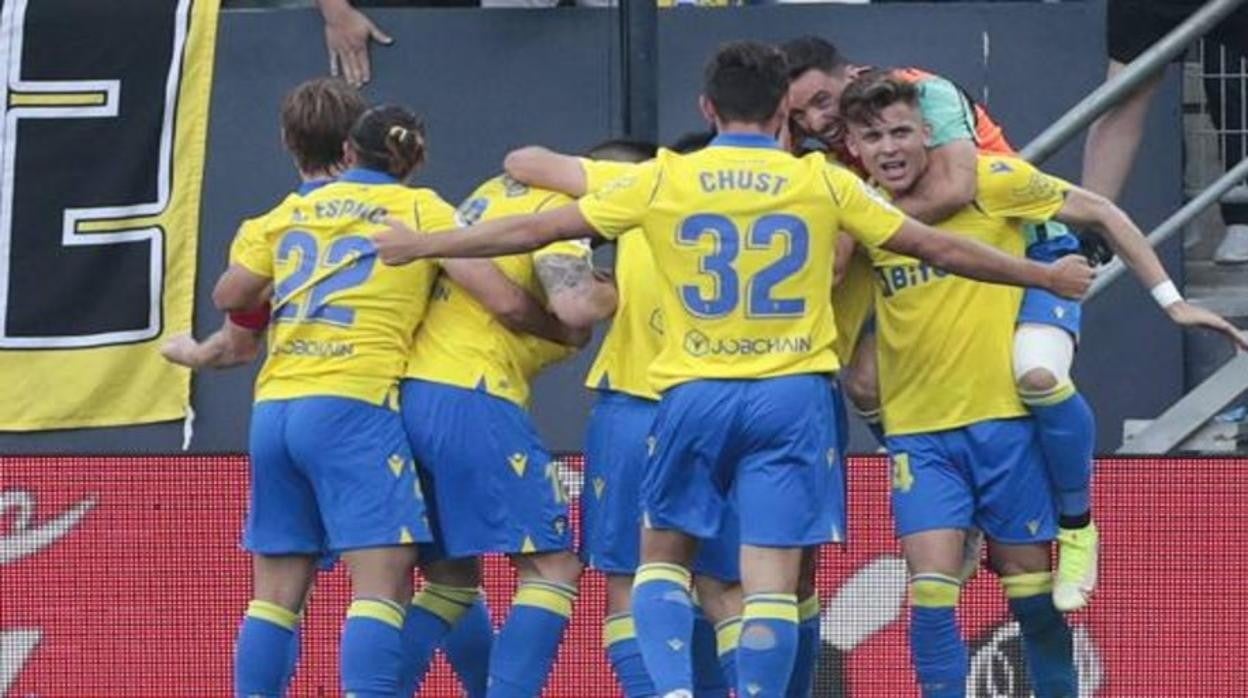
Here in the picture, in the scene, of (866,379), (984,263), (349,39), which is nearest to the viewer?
(984,263)

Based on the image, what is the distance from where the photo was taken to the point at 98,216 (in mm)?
13398

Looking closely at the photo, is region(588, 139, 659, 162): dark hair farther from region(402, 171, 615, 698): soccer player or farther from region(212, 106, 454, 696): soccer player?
region(212, 106, 454, 696): soccer player

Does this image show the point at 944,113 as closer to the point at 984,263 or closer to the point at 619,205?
the point at 984,263

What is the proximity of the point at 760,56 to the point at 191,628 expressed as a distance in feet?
11.6

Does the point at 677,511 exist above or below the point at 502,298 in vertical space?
below

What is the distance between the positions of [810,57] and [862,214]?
3.37 feet

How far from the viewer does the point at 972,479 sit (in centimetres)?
1052

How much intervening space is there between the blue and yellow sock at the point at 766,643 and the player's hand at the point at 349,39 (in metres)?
4.01

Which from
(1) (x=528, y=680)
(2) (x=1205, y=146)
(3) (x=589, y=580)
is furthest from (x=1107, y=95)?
(1) (x=528, y=680)

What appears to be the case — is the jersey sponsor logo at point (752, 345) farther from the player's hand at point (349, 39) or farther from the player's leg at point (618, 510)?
the player's hand at point (349, 39)

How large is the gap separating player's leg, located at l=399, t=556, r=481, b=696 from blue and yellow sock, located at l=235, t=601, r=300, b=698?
1.26ft

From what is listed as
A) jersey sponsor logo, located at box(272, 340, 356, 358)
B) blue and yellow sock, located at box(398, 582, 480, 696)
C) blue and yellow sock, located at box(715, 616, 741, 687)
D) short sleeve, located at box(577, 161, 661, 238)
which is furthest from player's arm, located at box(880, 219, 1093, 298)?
blue and yellow sock, located at box(398, 582, 480, 696)

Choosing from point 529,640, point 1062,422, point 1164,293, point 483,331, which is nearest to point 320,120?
point 483,331

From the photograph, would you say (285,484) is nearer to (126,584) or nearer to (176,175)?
(126,584)
